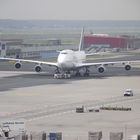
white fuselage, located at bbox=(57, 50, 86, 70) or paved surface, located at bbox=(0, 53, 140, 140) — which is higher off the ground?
white fuselage, located at bbox=(57, 50, 86, 70)

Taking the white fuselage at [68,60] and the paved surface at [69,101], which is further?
the white fuselage at [68,60]

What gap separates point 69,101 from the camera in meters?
101

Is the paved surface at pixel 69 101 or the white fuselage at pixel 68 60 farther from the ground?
the white fuselage at pixel 68 60

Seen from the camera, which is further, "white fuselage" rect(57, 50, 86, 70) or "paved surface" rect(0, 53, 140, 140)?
"white fuselage" rect(57, 50, 86, 70)

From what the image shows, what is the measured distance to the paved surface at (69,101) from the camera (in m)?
76.9

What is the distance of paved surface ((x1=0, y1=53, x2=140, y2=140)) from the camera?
76.9 m

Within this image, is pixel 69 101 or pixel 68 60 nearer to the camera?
pixel 69 101

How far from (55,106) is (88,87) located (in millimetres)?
28396

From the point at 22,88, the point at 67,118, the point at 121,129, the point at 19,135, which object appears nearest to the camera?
the point at 19,135

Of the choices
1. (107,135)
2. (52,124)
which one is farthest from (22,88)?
(107,135)

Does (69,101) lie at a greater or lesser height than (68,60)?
lesser

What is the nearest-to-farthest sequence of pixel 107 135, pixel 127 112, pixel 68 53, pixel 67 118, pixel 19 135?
pixel 19 135, pixel 107 135, pixel 67 118, pixel 127 112, pixel 68 53

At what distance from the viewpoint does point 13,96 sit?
107m

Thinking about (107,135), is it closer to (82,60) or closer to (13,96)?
(13,96)
